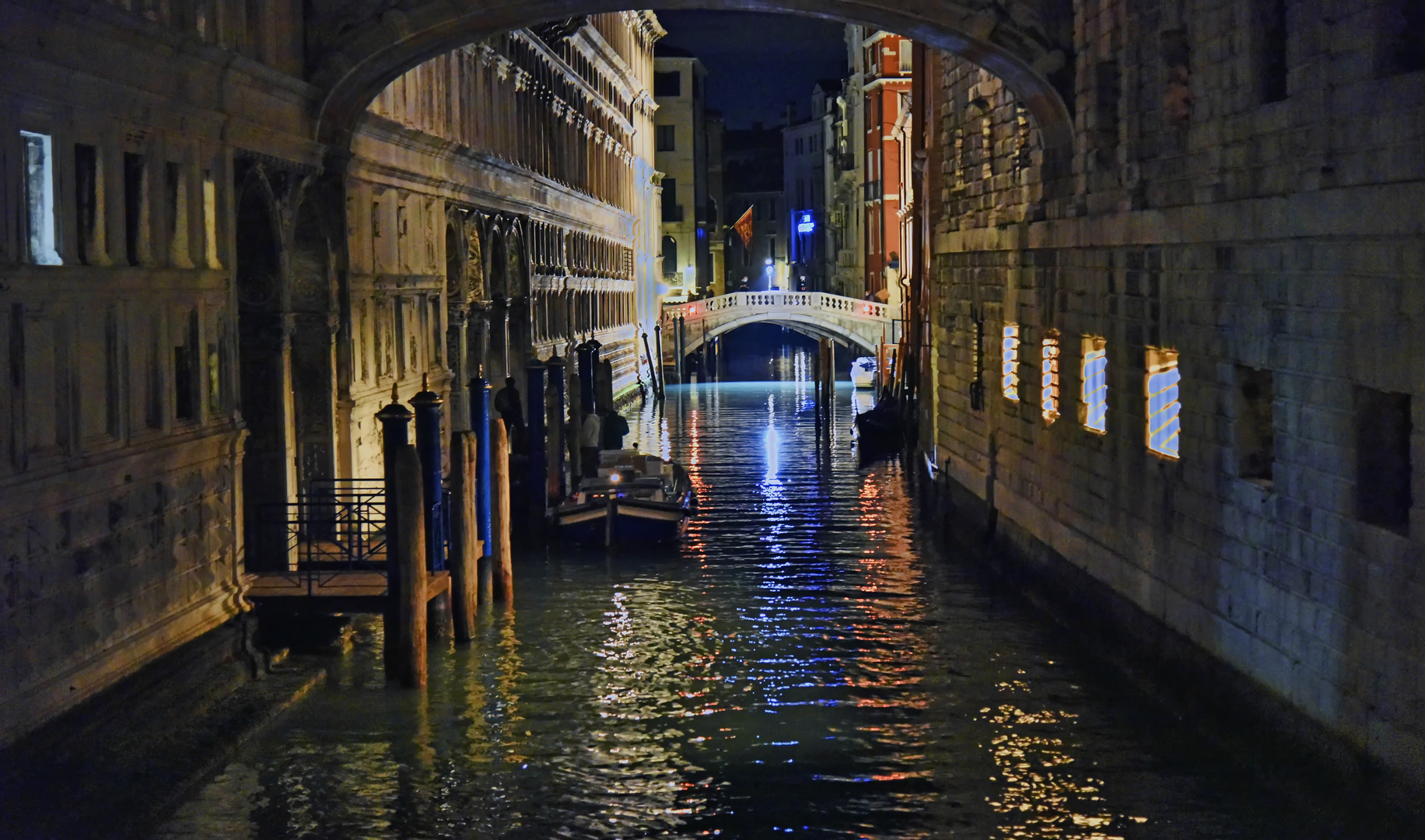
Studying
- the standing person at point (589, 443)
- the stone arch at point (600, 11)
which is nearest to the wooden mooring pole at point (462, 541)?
the stone arch at point (600, 11)

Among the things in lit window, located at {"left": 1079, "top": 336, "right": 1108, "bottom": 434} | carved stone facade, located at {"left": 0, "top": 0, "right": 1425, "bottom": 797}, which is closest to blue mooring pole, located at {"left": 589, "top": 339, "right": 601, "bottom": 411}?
carved stone facade, located at {"left": 0, "top": 0, "right": 1425, "bottom": 797}

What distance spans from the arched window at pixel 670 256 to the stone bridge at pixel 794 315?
1394 cm

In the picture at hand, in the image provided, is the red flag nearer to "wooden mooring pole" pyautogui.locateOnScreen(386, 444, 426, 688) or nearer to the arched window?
the arched window

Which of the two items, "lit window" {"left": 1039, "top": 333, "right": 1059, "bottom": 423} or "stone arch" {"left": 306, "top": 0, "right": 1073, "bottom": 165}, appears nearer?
"stone arch" {"left": 306, "top": 0, "right": 1073, "bottom": 165}

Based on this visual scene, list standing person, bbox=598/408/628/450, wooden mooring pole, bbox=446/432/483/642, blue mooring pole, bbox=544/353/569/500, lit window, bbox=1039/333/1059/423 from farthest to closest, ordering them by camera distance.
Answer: standing person, bbox=598/408/628/450 → blue mooring pole, bbox=544/353/569/500 → lit window, bbox=1039/333/1059/423 → wooden mooring pole, bbox=446/432/483/642

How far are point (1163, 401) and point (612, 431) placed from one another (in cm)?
1440

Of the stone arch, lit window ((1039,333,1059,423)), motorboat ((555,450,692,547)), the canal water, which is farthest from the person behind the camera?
motorboat ((555,450,692,547))

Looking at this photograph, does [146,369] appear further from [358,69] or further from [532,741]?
[358,69]

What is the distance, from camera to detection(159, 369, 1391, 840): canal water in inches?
368

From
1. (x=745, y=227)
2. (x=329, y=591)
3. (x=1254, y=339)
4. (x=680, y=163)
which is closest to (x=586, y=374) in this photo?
(x=329, y=591)

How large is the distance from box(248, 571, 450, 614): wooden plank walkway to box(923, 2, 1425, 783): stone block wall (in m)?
5.19

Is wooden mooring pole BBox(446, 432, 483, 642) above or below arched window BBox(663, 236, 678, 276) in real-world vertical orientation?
below

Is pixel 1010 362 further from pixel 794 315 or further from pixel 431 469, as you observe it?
pixel 794 315

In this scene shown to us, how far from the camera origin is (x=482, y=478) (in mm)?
15516
